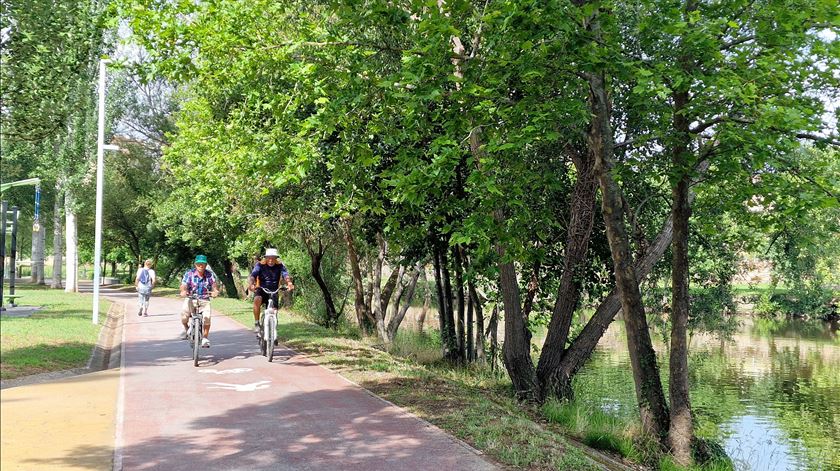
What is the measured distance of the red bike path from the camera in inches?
255

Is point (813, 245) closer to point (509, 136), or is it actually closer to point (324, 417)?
point (509, 136)

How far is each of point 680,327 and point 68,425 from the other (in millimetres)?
8311

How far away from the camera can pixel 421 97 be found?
774 centimetres

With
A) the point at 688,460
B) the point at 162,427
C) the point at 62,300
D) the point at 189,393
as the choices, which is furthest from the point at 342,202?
the point at 62,300

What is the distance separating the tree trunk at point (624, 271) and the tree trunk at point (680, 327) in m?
0.27

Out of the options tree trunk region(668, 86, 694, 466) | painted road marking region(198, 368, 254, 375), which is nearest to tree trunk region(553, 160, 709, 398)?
tree trunk region(668, 86, 694, 466)

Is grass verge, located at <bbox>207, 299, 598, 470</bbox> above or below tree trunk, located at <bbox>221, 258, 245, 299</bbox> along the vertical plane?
below

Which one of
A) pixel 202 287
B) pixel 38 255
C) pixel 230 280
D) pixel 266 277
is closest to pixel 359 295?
pixel 266 277

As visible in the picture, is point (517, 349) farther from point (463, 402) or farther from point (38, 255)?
point (38, 255)

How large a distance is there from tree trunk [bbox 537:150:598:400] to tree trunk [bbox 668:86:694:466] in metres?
2.61

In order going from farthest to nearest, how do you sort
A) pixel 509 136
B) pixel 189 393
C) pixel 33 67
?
pixel 189 393, pixel 509 136, pixel 33 67

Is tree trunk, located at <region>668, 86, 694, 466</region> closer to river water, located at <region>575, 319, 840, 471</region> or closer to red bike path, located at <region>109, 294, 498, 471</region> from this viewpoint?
river water, located at <region>575, 319, 840, 471</region>

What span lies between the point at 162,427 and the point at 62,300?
2405 cm

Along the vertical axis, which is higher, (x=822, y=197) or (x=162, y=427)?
(x=822, y=197)
